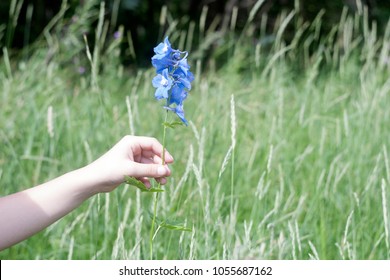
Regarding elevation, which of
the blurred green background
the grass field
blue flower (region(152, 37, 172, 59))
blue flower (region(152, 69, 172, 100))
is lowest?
the grass field

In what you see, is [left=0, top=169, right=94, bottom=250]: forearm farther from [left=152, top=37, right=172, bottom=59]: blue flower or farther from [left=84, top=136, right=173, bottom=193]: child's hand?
[left=152, top=37, right=172, bottom=59]: blue flower

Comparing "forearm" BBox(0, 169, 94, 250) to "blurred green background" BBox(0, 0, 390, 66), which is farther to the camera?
"blurred green background" BBox(0, 0, 390, 66)

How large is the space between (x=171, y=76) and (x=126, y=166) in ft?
0.55

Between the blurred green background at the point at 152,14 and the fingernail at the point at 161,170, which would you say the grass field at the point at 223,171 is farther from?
the blurred green background at the point at 152,14

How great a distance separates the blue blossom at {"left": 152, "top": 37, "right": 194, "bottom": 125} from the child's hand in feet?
0.36

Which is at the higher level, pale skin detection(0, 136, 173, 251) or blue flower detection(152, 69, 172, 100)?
blue flower detection(152, 69, 172, 100)

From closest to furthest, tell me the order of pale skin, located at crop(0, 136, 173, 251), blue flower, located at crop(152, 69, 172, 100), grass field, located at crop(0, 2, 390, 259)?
blue flower, located at crop(152, 69, 172, 100), pale skin, located at crop(0, 136, 173, 251), grass field, located at crop(0, 2, 390, 259)

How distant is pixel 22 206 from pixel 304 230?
1.01m

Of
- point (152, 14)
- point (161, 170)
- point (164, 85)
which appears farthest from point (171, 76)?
point (152, 14)

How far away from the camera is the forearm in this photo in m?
1.27

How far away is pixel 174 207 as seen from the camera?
2.19 metres

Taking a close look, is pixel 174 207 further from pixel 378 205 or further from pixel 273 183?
pixel 378 205

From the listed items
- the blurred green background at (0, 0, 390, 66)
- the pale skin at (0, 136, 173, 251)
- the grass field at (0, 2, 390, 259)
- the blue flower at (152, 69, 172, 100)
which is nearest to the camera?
the blue flower at (152, 69, 172, 100)

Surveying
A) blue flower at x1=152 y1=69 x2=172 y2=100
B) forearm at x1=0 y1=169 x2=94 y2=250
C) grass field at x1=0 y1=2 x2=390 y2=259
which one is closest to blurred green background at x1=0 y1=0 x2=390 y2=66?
grass field at x1=0 y1=2 x2=390 y2=259
